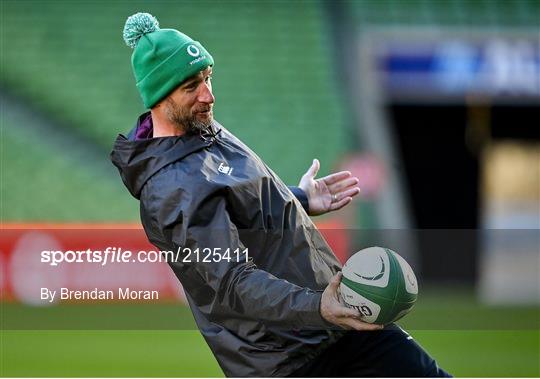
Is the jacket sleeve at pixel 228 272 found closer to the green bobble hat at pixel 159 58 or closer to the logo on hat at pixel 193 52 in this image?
the green bobble hat at pixel 159 58

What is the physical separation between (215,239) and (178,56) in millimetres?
807

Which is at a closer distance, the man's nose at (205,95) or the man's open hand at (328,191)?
the man's nose at (205,95)

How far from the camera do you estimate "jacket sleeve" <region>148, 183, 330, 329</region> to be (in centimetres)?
384

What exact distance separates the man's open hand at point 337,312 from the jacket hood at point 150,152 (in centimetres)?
79

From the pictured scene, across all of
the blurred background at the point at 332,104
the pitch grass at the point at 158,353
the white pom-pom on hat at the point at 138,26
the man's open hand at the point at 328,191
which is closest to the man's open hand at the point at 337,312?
the man's open hand at the point at 328,191

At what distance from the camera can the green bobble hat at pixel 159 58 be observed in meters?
4.25

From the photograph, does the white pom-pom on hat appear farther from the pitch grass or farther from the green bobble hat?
the pitch grass

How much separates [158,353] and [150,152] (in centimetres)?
556

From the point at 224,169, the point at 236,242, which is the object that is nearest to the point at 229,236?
the point at 236,242

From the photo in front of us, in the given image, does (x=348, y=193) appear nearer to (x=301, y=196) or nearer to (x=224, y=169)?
(x=301, y=196)

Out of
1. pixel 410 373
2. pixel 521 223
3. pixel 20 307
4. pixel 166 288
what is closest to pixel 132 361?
pixel 20 307

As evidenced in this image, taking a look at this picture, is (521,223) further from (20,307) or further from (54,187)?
(20,307)

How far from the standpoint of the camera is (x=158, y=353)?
31.1ft

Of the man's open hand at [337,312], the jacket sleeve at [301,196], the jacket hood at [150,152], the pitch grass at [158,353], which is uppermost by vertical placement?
the jacket hood at [150,152]
